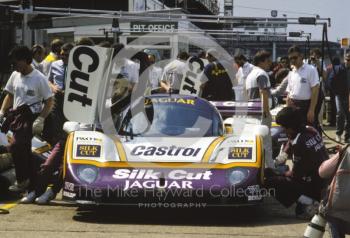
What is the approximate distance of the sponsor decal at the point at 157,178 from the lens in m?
7.49

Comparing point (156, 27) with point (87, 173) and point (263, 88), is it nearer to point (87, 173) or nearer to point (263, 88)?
point (263, 88)

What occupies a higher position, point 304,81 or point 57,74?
→ point 57,74

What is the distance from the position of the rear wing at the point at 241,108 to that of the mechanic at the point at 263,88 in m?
0.13

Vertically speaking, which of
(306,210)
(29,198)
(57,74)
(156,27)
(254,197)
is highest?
(156,27)

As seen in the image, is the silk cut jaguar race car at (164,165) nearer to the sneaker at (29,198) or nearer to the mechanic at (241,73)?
the sneaker at (29,198)

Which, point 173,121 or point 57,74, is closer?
point 173,121

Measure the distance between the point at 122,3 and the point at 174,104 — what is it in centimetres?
2916

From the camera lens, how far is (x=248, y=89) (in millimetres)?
11695

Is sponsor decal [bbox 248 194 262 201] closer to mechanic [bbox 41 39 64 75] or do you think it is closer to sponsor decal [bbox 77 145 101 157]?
sponsor decal [bbox 77 145 101 157]

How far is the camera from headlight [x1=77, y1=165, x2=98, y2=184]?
7.63 m

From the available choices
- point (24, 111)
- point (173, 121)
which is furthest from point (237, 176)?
point (24, 111)

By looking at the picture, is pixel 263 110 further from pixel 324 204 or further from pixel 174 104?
pixel 324 204

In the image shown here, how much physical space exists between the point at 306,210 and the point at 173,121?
6.21 feet

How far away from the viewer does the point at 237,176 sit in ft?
25.1
